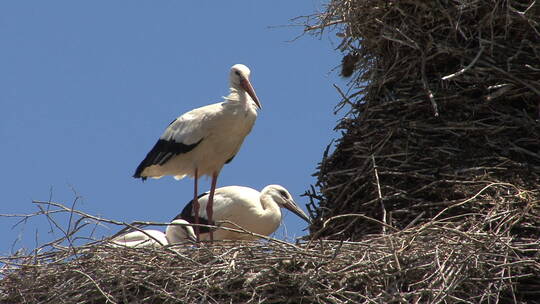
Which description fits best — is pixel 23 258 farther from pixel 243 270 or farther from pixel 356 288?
pixel 356 288

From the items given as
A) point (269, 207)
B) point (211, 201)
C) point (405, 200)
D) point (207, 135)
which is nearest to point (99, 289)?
point (405, 200)

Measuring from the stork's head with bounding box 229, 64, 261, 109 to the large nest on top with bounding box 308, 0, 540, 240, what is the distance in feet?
3.91

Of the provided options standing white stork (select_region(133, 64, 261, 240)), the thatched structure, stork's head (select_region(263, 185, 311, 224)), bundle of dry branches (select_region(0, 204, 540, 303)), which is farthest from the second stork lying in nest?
bundle of dry branches (select_region(0, 204, 540, 303))

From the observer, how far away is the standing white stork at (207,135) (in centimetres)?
1009

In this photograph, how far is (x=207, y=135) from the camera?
1014cm

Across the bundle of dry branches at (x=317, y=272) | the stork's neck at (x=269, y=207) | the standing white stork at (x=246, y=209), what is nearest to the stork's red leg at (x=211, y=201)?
the standing white stork at (x=246, y=209)

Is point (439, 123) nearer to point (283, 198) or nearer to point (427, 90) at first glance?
point (427, 90)

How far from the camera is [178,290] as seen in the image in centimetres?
699

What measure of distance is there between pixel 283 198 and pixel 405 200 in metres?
2.90

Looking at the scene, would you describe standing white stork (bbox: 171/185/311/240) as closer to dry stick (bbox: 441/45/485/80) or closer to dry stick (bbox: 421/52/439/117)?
dry stick (bbox: 421/52/439/117)

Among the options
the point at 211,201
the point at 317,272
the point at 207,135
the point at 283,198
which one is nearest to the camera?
the point at 317,272

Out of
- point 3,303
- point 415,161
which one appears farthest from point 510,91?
point 3,303

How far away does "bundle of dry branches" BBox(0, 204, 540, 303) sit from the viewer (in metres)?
6.88

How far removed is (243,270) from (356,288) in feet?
1.82
